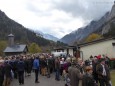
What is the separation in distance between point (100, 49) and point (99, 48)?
244 mm

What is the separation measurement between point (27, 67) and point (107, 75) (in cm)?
1630

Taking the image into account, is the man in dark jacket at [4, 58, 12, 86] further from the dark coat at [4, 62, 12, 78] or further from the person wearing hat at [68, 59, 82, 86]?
the person wearing hat at [68, 59, 82, 86]

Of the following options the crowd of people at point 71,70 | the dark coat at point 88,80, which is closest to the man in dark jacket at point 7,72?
the crowd of people at point 71,70

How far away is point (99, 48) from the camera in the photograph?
161ft

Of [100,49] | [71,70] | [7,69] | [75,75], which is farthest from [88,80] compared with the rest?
[100,49]

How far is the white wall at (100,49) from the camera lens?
47844mm

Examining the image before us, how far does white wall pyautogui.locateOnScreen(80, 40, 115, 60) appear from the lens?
157 ft

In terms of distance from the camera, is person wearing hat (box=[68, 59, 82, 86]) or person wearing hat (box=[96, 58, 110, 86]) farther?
person wearing hat (box=[96, 58, 110, 86])

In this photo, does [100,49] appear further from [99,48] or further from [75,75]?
[75,75]

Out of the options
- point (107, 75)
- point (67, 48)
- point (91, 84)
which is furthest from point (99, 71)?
point (67, 48)

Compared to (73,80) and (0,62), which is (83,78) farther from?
(0,62)

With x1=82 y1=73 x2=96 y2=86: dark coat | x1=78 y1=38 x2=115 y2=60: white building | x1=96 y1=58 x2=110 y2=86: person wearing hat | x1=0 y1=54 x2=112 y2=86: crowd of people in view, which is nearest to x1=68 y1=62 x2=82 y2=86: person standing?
x1=0 y1=54 x2=112 y2=86: crowd of people

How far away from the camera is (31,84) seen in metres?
24.9

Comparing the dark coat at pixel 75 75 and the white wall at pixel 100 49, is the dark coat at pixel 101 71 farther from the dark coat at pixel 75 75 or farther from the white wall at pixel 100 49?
the white wall at pixel 100 49
